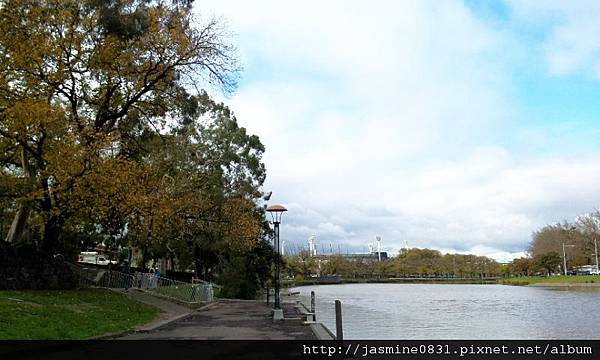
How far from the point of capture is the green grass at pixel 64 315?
1112 cm

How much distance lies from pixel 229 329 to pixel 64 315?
4.51 m

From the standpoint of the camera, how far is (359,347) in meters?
11.7

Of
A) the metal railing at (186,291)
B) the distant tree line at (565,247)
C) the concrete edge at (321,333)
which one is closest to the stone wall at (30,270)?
the metal railing at (186,291)

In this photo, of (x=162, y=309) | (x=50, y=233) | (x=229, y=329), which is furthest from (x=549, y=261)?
(x=50, y=233)

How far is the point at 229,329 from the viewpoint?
14.8 meters

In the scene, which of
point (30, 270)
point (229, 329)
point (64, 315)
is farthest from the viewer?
point (30, 270)

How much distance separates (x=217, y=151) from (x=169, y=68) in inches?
771

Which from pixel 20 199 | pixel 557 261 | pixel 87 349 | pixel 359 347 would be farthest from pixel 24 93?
pixel 557 261

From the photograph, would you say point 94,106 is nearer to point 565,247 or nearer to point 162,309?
point 162,309

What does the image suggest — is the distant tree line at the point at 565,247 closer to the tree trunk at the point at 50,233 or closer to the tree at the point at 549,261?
the tree at the point at 549,261

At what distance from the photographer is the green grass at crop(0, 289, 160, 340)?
11125 millimetres

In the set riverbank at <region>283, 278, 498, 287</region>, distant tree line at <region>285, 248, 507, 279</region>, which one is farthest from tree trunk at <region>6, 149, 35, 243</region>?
distant tree line at <region>285, 248, 507, 279</region>

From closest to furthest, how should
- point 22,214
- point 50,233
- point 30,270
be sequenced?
point 30,270 → point 50,233 → point 22,214

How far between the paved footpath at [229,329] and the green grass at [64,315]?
100 centimetres
